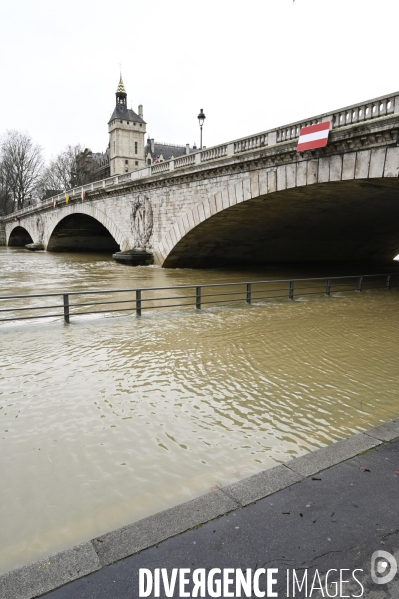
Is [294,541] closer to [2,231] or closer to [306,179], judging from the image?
[306,179]

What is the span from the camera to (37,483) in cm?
399

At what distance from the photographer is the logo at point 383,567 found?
262 centimetres

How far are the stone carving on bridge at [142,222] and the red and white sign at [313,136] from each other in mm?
12785

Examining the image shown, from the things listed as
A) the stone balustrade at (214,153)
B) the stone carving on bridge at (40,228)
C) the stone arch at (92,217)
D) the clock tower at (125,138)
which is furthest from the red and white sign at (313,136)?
the clock tower at (125,138)

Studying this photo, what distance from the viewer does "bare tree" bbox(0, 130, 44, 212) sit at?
7469 cm

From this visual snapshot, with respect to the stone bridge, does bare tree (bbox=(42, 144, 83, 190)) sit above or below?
above

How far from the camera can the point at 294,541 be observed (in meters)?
2.92

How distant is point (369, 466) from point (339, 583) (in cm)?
150

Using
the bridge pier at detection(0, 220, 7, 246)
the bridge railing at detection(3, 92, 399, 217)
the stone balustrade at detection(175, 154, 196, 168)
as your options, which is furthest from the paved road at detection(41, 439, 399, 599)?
the bridge pier at detection(0, 220, 7, 246)

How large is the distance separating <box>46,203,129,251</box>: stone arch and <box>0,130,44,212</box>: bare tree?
33.3 meters

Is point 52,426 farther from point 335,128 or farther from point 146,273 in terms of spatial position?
point 146,273

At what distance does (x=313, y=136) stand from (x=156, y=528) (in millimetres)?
14715

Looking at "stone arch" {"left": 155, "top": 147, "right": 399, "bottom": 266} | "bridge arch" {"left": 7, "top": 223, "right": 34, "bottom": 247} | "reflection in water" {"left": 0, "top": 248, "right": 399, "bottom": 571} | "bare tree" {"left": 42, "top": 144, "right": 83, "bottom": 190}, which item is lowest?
"reflection in water" {"left": 0, "top": 248, "right": 399, "bottom": 571}

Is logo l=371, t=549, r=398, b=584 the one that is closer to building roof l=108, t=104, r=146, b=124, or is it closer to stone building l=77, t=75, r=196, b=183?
stone building l=77, t=75, r=196, b=183
